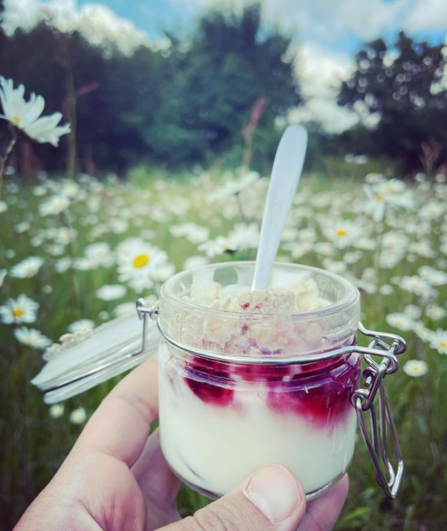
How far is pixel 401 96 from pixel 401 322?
0.40 m

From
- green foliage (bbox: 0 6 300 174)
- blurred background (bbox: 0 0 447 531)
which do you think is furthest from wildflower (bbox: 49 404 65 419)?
green foliage (bbox: 0 6 300 174)

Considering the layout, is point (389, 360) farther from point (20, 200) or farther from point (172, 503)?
point (20, 200)

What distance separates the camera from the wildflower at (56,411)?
1.97ft

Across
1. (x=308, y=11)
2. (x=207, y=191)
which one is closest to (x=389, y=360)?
(x=308, y=11)

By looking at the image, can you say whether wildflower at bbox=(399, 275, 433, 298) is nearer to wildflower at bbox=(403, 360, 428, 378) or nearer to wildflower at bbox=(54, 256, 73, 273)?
wildflower at bbox=(403, 360, 428, 378)

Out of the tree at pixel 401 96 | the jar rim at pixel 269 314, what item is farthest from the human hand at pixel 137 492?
the tree at pixel 401 96

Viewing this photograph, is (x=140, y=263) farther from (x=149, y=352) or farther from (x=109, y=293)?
(x=149, y=352)

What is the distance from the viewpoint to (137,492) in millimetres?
421

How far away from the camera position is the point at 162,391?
38cm

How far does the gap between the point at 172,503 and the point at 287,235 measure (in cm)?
56

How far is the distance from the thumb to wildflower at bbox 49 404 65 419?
1.13 feet

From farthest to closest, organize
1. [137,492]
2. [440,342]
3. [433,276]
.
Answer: [433,276]
[440,342]
[137,492]

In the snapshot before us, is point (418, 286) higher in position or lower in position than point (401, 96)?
lower

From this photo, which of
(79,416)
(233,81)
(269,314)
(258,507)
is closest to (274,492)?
(258,507)
